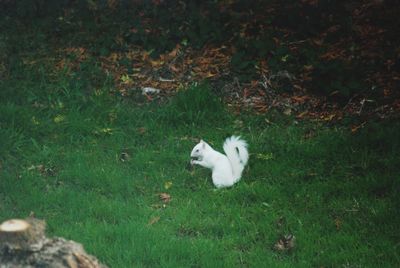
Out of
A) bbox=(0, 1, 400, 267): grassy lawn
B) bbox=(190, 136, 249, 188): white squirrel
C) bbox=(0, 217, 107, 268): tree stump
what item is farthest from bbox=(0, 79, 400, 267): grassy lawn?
bbox=(0, 217, 107, 268): tree stump

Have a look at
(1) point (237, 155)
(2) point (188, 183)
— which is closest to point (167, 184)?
(2) point (188, 183)

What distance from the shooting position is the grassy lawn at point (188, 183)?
5.09 metres

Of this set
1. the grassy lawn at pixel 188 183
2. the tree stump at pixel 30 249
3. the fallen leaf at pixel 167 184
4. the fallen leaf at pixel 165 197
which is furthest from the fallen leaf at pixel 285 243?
the tree stump at pixel 30 249

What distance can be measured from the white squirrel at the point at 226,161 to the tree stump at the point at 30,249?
318 cm

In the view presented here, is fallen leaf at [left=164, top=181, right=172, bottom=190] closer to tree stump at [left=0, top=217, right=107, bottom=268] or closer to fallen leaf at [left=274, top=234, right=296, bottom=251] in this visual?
fallen leaf at [left=274, top=234, right=296, bottom=251]

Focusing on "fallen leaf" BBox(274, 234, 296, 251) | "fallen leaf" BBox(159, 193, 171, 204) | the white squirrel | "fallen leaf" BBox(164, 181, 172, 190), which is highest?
the white squirrel

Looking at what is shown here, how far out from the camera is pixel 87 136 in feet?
23.7

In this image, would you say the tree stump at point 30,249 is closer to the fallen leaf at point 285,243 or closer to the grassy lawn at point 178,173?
the grassy lawn at point 178,173

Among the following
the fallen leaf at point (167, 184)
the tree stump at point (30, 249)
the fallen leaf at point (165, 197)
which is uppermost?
the fallen leaf at point (167, 184)

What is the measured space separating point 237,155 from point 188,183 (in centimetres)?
55

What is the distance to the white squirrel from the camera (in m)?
6.13

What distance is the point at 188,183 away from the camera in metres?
6.31

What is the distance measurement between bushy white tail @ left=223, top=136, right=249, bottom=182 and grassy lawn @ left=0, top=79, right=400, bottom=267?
0.14 meters

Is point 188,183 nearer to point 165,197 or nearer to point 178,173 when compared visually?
point 178,173
